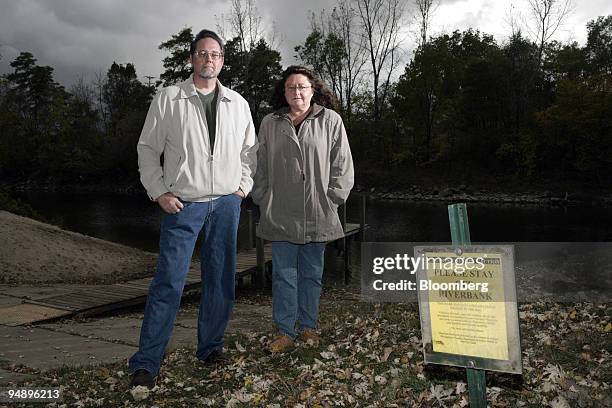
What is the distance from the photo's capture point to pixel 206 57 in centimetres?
444

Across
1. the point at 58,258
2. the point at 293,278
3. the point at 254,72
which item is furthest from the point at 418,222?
the point at 293,278

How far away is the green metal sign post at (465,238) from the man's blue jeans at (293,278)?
219cm

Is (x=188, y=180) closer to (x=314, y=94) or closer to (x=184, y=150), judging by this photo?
(x=184, y=150)

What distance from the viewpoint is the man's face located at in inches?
174

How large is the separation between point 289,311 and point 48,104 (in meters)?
71.3

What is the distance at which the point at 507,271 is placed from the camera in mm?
2734

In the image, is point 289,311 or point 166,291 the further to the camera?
point 289,311

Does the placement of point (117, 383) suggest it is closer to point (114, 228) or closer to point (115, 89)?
point (114, 228)

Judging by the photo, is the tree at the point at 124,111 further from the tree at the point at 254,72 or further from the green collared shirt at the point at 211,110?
the green collared shirt at the point at 211,110

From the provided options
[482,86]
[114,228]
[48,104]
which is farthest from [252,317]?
[48,104]

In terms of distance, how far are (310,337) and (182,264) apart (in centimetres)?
150

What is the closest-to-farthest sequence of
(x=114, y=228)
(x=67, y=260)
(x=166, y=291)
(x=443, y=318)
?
1. (x=443, y=318)
2. (x=166, y=291)
3. (x=67, y=260)
4. (x=114, y=228)

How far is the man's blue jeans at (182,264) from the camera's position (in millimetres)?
4332

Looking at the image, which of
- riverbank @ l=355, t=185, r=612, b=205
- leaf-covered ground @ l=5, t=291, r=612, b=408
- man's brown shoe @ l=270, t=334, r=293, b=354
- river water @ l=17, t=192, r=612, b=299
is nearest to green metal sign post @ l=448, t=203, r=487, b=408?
leaf-covered ground @ l=5, t=291, r=612, b=408
